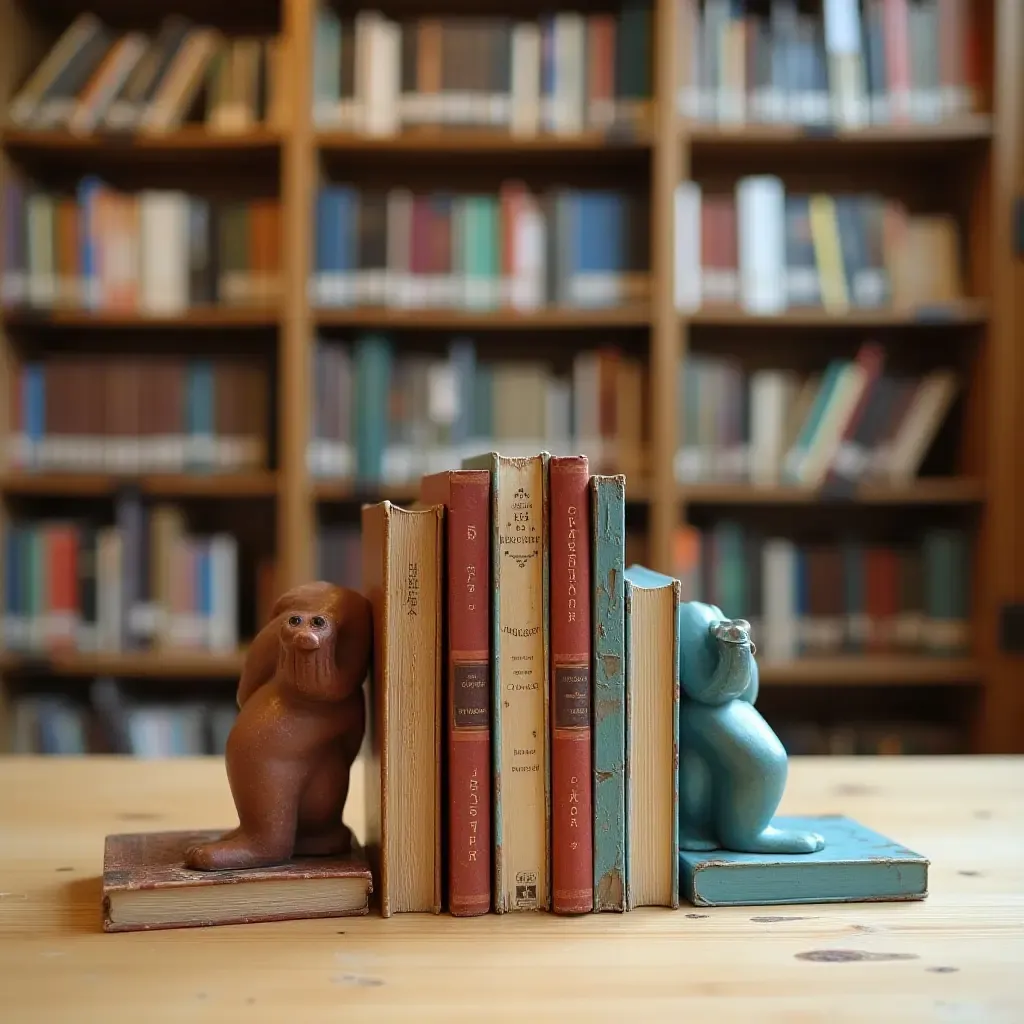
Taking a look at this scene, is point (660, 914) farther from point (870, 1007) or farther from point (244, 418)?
point (244, 418)

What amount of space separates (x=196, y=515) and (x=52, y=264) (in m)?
0.63

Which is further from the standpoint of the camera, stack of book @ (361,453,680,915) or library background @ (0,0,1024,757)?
library background @ (0,0,1024,757)

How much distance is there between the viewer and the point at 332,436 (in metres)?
2.57

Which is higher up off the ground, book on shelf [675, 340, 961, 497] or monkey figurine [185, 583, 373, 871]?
book on shelf [675, 340, 961, 497]

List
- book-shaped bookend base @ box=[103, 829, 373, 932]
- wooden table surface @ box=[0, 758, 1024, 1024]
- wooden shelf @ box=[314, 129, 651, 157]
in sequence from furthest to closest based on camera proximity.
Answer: wooden shelf @ box=[314, 129, 651, 157]
book-shaped bookend base @ box=[103, 829, 373, 932]
wooden table surface @ box=[0, 758, 1024, 1024]

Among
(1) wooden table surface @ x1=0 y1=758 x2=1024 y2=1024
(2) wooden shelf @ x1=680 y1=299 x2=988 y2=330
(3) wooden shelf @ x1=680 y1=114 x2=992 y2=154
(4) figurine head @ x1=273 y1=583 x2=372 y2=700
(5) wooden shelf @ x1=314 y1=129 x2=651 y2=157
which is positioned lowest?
(1) wooden table surface @ x1=0 y1=758 x2=1024 y2=1024

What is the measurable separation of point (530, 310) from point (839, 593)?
0.87 meters

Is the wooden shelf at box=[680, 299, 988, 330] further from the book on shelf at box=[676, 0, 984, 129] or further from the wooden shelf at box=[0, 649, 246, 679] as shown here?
the wooden shelf at box=[0, 649, 246, 679]

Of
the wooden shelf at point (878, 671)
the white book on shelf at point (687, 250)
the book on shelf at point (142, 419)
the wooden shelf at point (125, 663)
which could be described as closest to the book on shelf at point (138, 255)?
the book on shelf at point (142, 419)

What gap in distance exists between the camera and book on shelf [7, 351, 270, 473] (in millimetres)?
2582

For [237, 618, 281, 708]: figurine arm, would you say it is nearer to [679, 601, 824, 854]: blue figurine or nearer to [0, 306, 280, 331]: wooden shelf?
[679, 601, 824, 854]: blue figurine

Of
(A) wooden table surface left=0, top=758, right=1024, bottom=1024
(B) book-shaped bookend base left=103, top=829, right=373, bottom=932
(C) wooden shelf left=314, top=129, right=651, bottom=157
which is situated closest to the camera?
(A) wooden table surface left=0, top=758, right=1024, bottom=1024

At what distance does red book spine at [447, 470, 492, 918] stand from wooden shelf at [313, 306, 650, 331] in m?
1.73

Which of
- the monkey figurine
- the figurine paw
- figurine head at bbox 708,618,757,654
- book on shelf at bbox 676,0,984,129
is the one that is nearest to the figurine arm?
the monkey figurine
